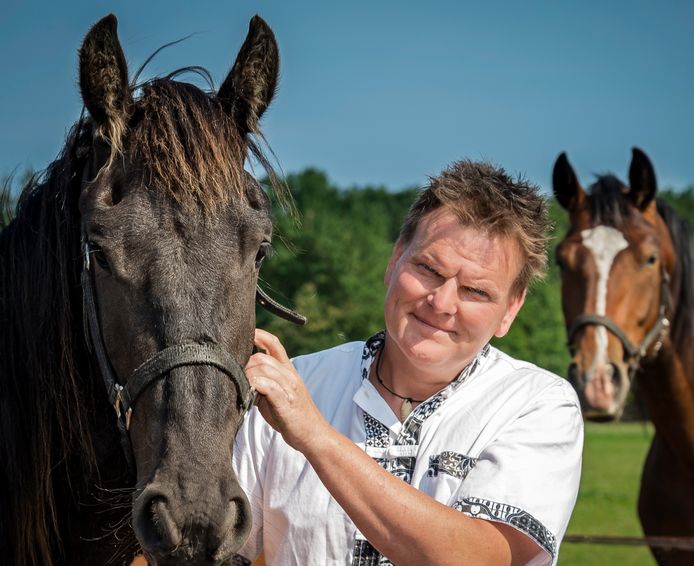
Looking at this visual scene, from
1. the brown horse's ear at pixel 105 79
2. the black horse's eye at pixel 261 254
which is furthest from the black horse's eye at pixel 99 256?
the black horse's eye at pixel 261 254

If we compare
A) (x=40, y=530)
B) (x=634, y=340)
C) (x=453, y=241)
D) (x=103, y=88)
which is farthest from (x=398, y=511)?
(x=634, y=340)

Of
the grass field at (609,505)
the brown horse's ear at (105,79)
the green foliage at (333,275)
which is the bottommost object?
the grass field at (609,505)

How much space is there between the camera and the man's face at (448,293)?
2.48 m

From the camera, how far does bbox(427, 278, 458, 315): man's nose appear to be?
247cm

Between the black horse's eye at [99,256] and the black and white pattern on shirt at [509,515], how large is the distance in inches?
44.4

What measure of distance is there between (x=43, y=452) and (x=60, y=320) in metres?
0.36

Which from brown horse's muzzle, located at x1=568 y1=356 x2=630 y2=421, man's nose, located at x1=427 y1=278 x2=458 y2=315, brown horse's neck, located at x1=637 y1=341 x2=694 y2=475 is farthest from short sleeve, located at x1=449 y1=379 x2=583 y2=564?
brown horse's neck, located at x1=637 y1=341 x2=694 y2=475

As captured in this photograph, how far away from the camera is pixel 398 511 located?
209 centimetres

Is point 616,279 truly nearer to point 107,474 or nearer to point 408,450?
point 408,450

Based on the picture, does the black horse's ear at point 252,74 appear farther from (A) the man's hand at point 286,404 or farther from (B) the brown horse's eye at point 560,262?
(B) the brown horse's eye at point 560,262

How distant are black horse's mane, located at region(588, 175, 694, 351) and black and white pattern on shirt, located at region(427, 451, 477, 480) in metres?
3.28

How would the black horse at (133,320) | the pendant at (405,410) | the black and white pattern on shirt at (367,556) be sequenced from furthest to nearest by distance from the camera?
1. the pendant at (405,410)
2. the black and white pattern on shirt at (367,556)
3. the black horse at (133,320)

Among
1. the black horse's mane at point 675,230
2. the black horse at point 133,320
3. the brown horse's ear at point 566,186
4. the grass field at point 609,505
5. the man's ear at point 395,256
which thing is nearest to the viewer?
the black horse at point 133,320

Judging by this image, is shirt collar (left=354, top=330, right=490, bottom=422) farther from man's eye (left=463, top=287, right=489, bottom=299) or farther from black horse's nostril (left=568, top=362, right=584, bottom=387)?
black horse's nostril (left=568, top=362, right=584, bottom=387)
